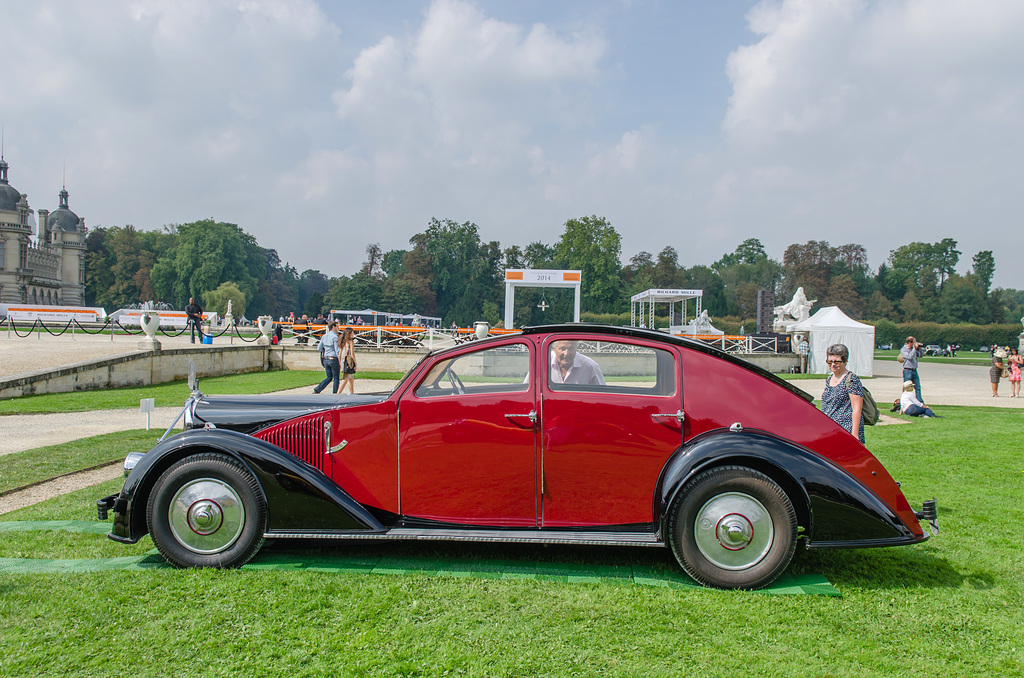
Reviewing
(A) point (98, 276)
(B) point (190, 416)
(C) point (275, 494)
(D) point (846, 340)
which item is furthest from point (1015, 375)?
(A) point (98, 276)

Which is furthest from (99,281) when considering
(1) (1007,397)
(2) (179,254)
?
(1) (1007,397)

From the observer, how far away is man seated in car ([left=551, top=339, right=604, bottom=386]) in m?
4.03

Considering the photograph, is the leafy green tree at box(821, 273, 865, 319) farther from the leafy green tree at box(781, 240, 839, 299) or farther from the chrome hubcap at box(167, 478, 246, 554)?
the chrome hubcap at box(167, 478, 246, 554)

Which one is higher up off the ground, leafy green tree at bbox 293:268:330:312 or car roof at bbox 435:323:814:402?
leafy green tree at bbox 293:268:330:312

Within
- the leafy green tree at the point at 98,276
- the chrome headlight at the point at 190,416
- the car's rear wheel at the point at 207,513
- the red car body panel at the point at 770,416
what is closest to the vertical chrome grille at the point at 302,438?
the car's rear wheel at the point at 207,513

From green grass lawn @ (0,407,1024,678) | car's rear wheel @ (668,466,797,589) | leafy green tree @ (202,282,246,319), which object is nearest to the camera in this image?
green grass lawn @ (0,407,1024,678)

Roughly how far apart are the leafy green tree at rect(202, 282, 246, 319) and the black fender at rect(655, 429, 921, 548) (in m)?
91.3

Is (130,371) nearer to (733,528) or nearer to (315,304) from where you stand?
(733,528)

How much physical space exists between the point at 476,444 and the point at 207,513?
178 cm

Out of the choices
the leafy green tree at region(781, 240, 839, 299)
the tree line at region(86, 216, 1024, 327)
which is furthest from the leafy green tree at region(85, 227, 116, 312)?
the leafy green tree at region(781, 240, 839, 299)

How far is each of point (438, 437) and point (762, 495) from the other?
6.60 ft

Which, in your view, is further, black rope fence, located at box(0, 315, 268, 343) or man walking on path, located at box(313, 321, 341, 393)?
black rope fence, located at box(0, 315, 268, 343)

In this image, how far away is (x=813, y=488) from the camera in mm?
3686

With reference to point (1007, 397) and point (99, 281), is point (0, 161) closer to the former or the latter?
point (99, 281)
